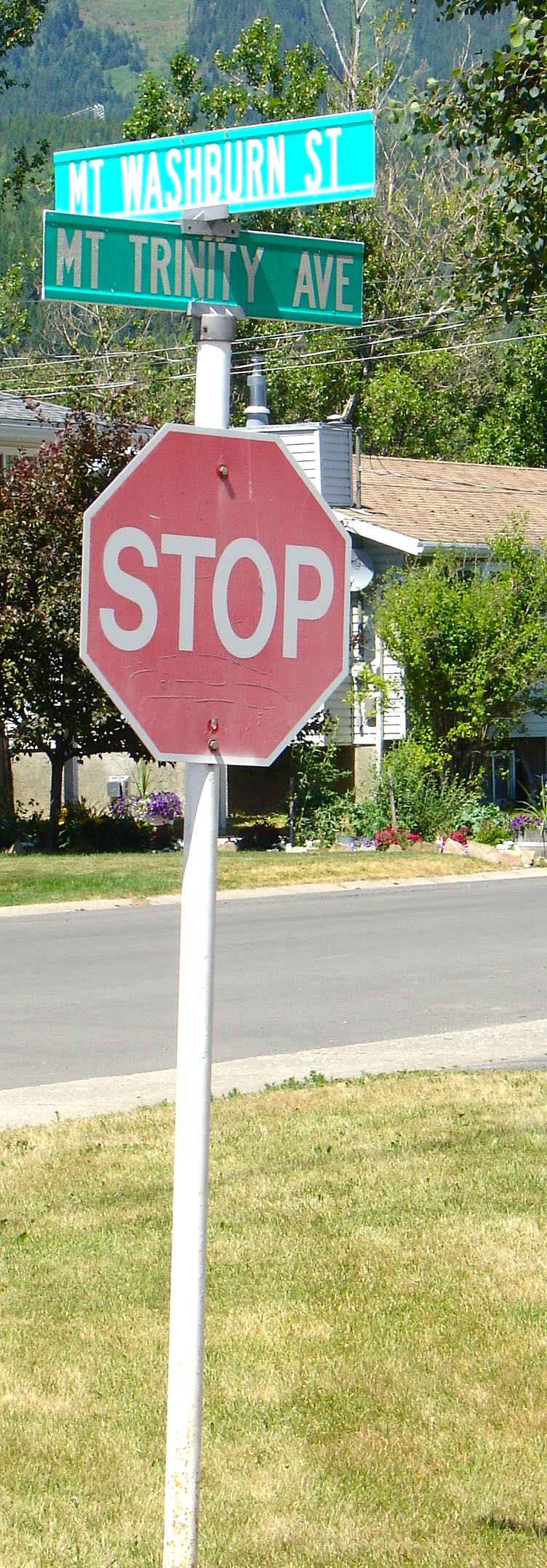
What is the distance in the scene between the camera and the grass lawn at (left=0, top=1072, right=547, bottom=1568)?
4.05m

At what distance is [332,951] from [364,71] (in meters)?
35.7

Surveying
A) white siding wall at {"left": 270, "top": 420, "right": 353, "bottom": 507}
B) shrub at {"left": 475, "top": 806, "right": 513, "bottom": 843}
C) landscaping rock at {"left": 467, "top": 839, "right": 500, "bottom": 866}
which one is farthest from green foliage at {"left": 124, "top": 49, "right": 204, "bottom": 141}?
landscaping rock at {"left": 467, "top": 839, "right": 500, "bottom": 866}

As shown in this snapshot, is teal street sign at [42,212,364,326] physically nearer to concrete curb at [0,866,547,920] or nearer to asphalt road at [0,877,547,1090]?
asphalt road at [0,877,547,1090]

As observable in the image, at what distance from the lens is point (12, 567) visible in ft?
75.4

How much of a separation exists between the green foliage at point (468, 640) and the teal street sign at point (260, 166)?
69.0 feet

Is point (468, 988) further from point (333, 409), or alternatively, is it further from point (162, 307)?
point (333, 409)

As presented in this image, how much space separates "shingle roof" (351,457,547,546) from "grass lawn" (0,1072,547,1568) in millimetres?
20135

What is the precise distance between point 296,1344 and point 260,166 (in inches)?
130

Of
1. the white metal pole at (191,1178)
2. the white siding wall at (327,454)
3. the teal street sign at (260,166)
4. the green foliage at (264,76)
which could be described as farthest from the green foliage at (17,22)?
the white metal pole at (191,1178)

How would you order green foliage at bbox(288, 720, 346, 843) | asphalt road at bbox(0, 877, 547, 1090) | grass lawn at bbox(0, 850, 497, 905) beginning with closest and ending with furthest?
asphalt road at bbox(0, 877, 547, 1090) < grass lawn at bbox(0, 850, 497, 905) < green foliage at bbox(288, 720, 346, 843)

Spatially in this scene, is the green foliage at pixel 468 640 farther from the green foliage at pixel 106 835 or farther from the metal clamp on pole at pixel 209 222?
the metal clamp on pole at pixel 209 222

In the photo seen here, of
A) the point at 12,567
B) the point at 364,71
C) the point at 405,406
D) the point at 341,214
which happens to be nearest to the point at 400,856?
the point at 12,567

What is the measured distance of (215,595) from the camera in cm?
342

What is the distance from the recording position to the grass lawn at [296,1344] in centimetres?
405
